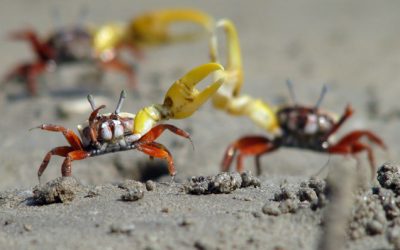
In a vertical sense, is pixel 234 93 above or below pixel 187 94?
above

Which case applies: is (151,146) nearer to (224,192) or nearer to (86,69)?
(224,192)

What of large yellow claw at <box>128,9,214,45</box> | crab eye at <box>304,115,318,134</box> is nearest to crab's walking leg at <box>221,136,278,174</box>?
crab eye at <box>304,115,318,134</box>

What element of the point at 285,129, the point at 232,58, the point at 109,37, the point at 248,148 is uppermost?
the point at 109,37

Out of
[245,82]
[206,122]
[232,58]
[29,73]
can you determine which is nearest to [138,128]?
[232,58]

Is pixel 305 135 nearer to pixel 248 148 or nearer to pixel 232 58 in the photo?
pixel 248 148

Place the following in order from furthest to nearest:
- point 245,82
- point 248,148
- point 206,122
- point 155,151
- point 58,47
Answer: point 245,82
point 58,47
point 206,122
point 248,148
point 155,151

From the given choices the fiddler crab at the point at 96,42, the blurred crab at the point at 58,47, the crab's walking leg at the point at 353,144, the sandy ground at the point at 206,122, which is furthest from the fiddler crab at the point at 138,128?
the blurred crab at the point at 58,47

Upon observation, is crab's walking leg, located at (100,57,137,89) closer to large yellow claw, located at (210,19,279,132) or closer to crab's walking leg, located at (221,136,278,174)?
large yellow claw, located at (210,19,279,132)

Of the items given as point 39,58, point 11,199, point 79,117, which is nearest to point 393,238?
point 11,199
